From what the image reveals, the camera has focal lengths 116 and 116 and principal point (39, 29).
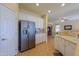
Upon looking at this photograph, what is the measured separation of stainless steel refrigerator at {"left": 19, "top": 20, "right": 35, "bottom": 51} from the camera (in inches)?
190

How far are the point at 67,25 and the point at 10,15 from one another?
5471mm

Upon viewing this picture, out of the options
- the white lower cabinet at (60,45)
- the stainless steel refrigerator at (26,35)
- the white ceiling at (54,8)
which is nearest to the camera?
the white lower cabinet at (60,45)

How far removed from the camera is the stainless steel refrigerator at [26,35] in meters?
4.82

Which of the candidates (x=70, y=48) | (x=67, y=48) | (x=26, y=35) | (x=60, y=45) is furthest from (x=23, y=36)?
(x=70, y=48)

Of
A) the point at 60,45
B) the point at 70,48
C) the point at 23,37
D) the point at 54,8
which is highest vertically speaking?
the point at 54,8

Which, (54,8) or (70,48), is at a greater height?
(54,8)

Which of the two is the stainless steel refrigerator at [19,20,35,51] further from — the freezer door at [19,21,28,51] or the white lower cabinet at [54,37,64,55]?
the white lower cabinet at [54,37,64,55]

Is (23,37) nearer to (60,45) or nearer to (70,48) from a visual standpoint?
(60,45)

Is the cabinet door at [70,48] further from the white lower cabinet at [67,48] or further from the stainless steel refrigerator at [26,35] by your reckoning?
the stainless steel refrigerator at [26,35]

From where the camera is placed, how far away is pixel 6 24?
327 cm

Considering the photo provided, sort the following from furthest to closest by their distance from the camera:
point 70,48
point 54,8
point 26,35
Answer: point 54,8 → point 26,35 → point 70,48

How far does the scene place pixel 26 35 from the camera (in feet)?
16.8

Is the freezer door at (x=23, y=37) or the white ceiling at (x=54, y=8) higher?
the white ceiling at (x=54, y=8)

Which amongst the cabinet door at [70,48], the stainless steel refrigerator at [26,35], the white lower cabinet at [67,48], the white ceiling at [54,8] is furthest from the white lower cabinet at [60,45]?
the white ceiling at [54,8]
